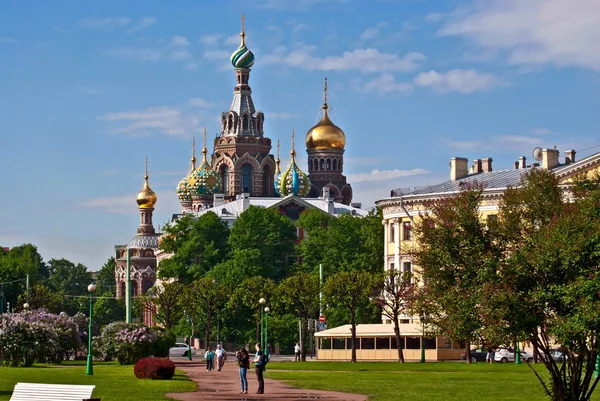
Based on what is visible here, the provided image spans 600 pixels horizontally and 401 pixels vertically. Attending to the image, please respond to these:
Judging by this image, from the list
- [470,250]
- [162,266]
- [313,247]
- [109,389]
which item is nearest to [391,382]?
[109,389]

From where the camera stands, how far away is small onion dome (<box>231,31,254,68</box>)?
568 feet

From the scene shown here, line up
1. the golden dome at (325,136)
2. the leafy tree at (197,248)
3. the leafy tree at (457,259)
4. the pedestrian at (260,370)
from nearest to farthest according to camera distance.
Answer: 1. the leafy tree at (457,259)
2. the pedestrian at (260,370)
3. the leafy tree at (197,248)
4. the golden dome at (325,136)

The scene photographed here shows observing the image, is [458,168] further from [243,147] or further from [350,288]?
[243,147]

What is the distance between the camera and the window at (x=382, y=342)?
269ft

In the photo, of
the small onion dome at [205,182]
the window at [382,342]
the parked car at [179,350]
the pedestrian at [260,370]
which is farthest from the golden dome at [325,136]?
the pedestrian at [260,370]

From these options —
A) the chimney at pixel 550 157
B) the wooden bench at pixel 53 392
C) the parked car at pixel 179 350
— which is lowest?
the wooden bench at pixel 53 392

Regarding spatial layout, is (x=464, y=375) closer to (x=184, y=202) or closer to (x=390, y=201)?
→ (x=390, y=201)

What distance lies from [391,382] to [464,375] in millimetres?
6443

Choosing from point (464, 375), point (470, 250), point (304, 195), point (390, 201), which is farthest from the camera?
point (304, 195)

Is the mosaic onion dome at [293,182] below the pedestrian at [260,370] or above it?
above

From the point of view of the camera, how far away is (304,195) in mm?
170750

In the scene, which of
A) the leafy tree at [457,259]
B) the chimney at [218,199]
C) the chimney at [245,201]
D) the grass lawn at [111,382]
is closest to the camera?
the leafy tree at [457,259]

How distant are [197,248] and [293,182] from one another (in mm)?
49122

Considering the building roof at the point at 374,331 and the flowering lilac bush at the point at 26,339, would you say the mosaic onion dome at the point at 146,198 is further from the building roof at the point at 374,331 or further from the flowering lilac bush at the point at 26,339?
the flowering lilac bush at the point at 26,339
